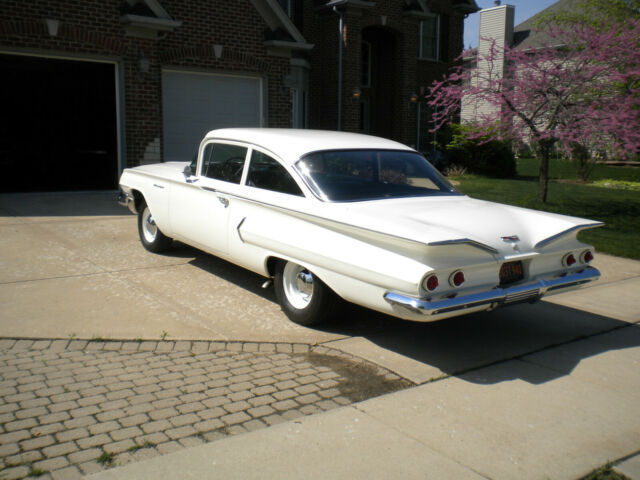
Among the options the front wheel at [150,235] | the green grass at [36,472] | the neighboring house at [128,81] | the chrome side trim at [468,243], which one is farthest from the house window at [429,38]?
the green grass at [36,472]

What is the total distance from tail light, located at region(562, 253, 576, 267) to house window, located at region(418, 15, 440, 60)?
19.5m

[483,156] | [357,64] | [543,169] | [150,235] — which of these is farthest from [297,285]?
[483,156]

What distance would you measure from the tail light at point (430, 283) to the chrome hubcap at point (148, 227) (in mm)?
4578

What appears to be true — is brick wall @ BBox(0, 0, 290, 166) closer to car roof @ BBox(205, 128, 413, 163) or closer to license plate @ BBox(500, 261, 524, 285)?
car roof @ BBox(205, 128, 413, 163)

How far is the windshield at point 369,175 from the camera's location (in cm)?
551

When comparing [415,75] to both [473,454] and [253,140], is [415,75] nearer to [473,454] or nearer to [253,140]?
[253,140]

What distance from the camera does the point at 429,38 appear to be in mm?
23859

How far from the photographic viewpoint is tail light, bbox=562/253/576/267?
17.4 ft

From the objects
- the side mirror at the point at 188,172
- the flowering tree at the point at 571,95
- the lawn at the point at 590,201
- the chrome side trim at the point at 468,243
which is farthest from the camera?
the flowering tree at the point at 571,95

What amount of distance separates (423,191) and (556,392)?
2235 millimetres

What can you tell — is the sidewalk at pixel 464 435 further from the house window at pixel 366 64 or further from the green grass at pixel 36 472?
the house window at pixel 366 64

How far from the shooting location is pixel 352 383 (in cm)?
445

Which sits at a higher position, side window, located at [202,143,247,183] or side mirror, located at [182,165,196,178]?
side window, located at [202,143,247,183]

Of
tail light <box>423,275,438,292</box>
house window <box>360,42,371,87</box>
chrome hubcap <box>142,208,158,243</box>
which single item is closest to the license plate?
tail light <box>423,275,438,292</box>
